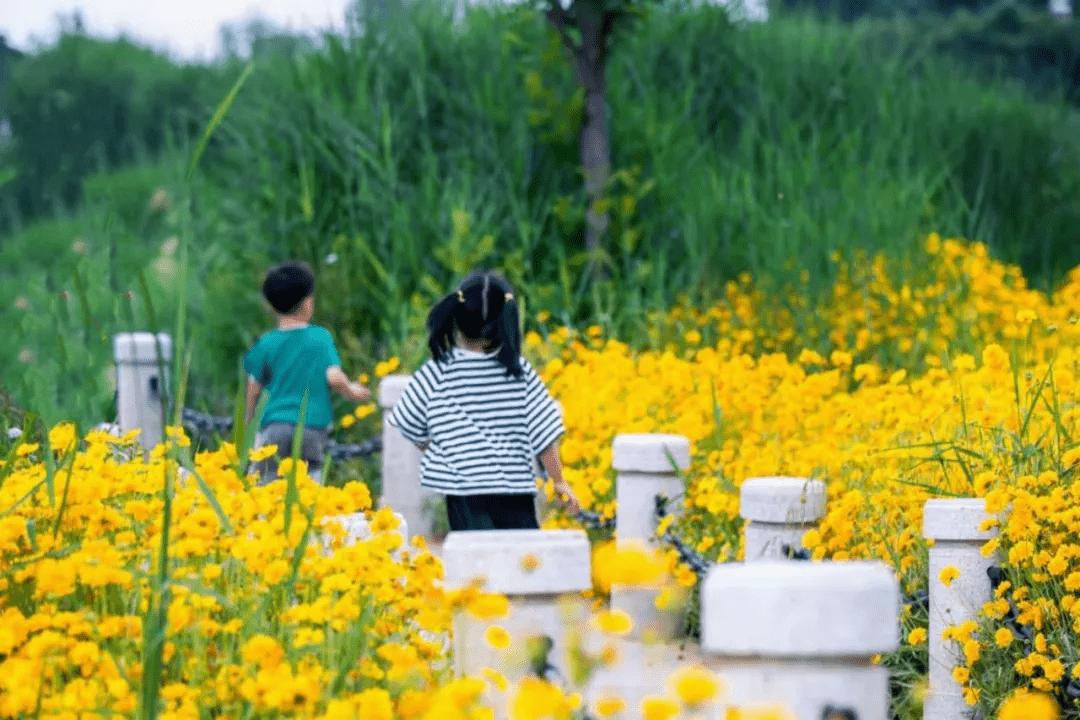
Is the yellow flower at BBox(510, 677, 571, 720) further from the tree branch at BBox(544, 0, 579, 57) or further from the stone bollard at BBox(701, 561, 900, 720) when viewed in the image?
A: the tree branch at BBox(544, 0, 579, 57)

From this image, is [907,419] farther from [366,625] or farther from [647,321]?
[647,321]

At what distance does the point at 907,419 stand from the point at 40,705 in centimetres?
369

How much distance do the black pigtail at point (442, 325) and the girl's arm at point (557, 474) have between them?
1.63ft

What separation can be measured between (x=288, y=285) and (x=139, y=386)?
164 centimetres

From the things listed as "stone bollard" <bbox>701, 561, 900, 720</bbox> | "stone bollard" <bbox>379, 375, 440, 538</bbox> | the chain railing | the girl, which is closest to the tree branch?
the chain railing

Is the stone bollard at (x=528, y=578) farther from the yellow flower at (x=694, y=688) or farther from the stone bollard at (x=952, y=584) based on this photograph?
the stone bollard at (x=952, y=584)

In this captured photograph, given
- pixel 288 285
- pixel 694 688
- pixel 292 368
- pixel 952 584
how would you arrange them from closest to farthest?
pixel 694 688, pixel 952 584, pixel 292 368, pixel 288 285

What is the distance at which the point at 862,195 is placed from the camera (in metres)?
11.0

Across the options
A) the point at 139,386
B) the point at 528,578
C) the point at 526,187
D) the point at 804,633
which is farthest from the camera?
the point at 526,187

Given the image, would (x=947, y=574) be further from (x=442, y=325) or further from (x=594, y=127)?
(x=594, y=127)

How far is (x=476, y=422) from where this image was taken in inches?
214

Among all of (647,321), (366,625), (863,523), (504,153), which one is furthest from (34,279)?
(366,625)

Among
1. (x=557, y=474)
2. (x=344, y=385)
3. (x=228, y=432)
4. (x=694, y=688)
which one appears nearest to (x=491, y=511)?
(x=557, y=474)

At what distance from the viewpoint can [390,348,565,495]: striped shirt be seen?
17.7ft
